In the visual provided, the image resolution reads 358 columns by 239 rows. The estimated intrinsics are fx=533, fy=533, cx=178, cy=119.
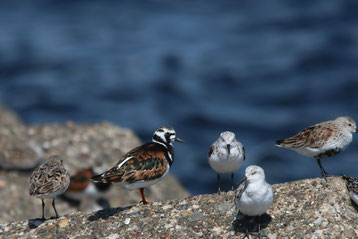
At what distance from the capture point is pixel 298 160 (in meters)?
20.7

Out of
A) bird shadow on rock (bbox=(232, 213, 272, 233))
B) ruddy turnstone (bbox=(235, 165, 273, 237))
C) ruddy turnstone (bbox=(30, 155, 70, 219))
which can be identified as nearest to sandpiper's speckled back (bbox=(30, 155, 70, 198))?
ruddy turnstone (bbox=(30, 155, 70, 219))

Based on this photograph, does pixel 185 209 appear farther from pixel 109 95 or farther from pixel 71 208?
pixel 109 95

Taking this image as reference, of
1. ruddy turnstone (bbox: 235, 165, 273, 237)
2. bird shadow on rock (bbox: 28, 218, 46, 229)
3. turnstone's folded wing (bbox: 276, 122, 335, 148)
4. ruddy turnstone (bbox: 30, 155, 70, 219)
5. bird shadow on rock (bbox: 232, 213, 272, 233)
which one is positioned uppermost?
turnstone's folded wing (bbox: 276, 122, 335, 148)

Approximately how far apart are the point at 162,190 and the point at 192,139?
811 centimetres

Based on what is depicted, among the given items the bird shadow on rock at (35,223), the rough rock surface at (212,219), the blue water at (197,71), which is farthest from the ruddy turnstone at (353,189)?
the blue water at (197,71)

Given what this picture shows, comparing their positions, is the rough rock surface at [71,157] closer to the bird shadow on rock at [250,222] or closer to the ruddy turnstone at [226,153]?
the ruddy turnstone at [226,153]

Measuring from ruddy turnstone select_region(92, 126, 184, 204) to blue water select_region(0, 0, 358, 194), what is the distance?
963 cm

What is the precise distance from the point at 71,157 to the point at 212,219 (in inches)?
258

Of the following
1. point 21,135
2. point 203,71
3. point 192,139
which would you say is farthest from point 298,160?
point 21,135

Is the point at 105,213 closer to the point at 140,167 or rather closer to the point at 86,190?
the point at 140,167

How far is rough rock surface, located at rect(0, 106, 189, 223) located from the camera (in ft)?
39.4

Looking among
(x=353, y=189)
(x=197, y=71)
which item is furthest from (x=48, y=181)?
(x=197, y=71)

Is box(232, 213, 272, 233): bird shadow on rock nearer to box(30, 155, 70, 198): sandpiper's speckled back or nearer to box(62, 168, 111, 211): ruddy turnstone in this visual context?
box(30, 155, 70, 198): sandpiper's speckled back

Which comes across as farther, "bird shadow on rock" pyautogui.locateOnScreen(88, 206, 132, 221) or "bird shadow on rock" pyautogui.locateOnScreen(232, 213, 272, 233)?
"bird shadow on rock" pyautogui.locateOnScreen(88, 206, 132, 221)
